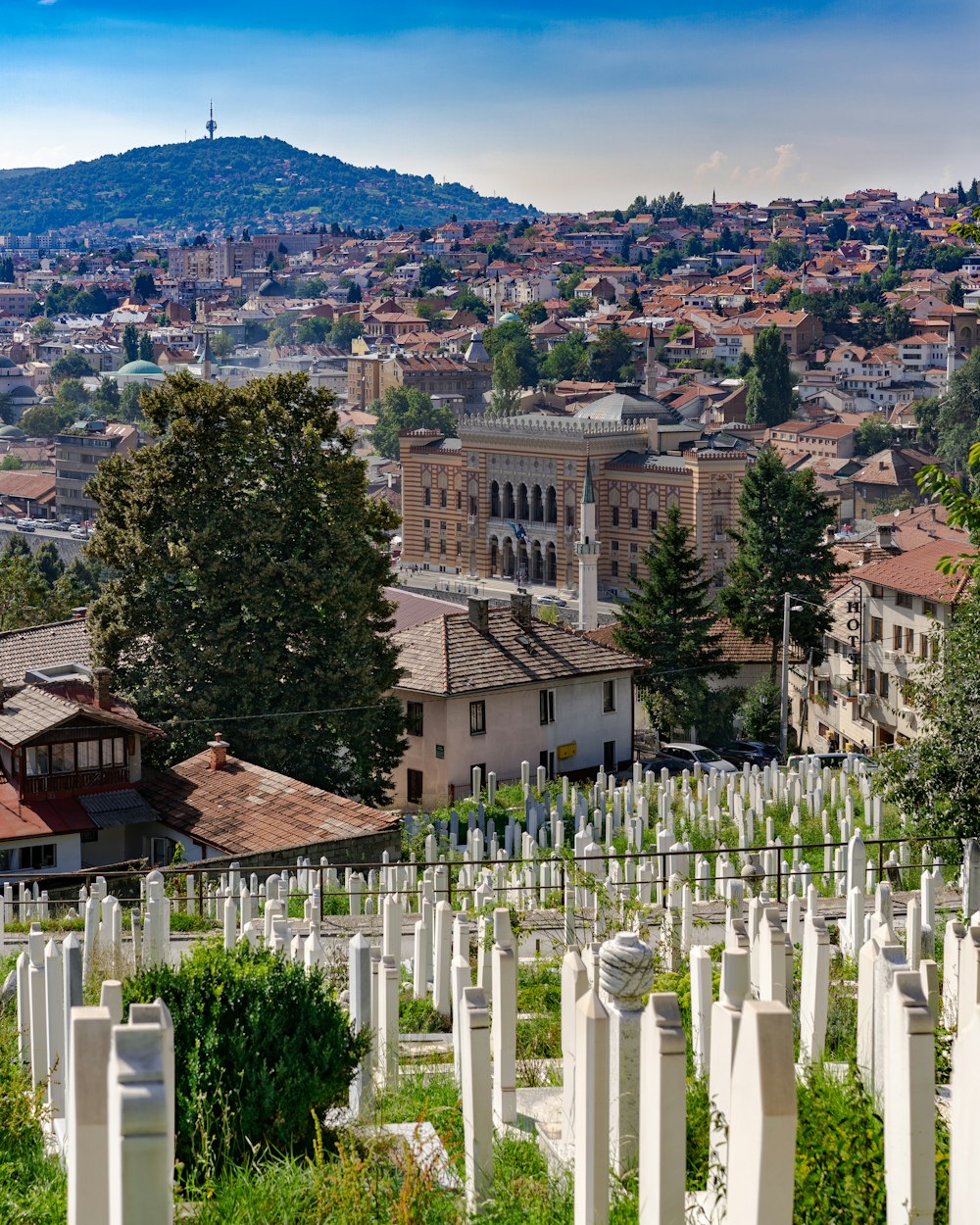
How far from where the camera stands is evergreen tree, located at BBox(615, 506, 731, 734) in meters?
37.5

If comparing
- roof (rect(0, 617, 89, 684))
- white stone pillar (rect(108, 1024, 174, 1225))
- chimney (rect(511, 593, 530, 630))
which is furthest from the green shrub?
chimney (rect(511, 593, 530, 630))

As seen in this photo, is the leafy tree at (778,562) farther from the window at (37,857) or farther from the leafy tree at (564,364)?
the leafy tree at (564,364)

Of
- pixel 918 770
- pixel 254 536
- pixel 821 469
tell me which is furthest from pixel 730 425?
pixel 918 770

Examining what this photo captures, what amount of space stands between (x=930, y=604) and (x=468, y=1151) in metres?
34.1

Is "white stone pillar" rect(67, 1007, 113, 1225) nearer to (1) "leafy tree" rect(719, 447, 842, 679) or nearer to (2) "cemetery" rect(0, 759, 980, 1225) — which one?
(2) "cemetery" rect(0, 759, 980, 1225)

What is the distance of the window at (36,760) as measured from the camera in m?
20.9

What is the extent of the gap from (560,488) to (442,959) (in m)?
A: 79.9

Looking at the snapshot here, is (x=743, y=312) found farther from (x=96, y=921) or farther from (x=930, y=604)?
(x=96, y=921)

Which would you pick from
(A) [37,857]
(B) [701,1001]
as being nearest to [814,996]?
(B) [701,1001]

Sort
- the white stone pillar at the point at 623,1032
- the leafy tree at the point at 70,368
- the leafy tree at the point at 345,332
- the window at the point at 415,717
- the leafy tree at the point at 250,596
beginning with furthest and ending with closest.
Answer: the leafy tree at the point at 345,332 → the leafy tree at the point at 70,368 → the window at the point at 415,717 → the leafy tree at the point at 250,596 → the white stone pillar at the point at 623,1032

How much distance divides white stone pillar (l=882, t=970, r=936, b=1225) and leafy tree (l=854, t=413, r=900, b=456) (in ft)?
373

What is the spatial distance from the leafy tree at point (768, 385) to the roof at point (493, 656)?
9654 centimetres

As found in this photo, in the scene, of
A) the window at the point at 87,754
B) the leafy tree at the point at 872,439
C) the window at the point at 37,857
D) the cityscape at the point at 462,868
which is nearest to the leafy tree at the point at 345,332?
the leafy tree at the point at 872,439

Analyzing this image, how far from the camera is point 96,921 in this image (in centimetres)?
1013
